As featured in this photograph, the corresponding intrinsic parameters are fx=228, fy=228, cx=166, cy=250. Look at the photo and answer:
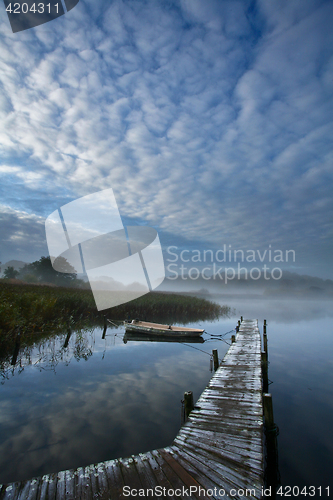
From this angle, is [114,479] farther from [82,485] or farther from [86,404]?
[86,404]

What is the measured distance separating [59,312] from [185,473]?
58.1ft

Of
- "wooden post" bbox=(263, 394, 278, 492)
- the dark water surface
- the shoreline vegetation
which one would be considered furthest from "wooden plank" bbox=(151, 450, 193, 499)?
the shoreline vegetation

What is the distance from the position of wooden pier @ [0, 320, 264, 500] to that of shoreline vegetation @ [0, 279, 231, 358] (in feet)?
30.8

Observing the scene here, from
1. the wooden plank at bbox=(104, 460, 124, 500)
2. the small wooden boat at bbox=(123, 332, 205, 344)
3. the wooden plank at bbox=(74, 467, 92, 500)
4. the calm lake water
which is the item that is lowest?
the calm lake water

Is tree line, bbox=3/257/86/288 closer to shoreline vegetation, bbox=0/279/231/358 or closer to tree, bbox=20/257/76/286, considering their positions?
tree, bbox=20/257/76/286

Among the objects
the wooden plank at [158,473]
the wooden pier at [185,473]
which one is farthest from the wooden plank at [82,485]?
the wooden plank at [158,473]

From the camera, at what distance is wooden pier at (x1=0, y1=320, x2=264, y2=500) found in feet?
10.8

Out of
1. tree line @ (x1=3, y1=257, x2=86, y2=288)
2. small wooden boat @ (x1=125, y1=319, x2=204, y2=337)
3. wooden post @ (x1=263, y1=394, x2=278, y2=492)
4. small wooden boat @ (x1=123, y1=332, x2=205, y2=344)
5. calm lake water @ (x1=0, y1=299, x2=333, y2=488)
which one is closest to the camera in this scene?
wooden post @ (x1=263, y1=394, x2=278, y2=492)

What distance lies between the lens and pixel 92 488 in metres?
3.36

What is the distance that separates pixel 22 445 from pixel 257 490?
5.67m

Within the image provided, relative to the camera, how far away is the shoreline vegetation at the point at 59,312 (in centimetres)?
1245

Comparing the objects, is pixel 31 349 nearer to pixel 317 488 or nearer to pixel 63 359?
pixel 63 359

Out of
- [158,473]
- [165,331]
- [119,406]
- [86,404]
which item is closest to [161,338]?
[165,331]

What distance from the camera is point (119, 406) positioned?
7.82 meters
